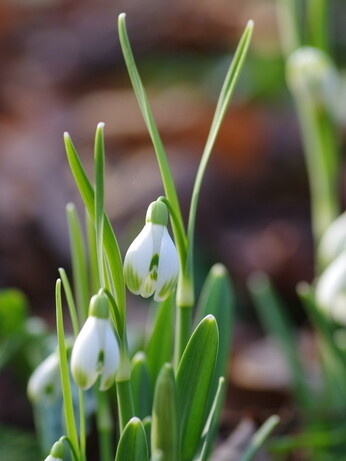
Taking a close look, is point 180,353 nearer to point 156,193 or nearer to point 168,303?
point 168,303

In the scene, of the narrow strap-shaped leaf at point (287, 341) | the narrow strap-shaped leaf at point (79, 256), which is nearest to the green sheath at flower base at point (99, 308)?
the narrow strap-shaped leaf at point (79, 256)

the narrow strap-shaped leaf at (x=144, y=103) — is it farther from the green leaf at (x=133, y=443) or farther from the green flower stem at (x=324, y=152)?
the green flower stem at (x=324, y=152)

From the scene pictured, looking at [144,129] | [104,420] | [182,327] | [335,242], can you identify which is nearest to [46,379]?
[104,420]

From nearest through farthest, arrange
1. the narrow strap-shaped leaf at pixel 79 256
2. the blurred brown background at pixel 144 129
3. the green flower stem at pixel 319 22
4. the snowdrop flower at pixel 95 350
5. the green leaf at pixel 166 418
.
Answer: the snowdrop flower at pixel 95 350 → the green leaf at pixel 166 418 → the narrow strap-shaped leaf at pixel 79 256 → the green flower stem at pixel 319 22 → the blurred brown background at pixel 144 129

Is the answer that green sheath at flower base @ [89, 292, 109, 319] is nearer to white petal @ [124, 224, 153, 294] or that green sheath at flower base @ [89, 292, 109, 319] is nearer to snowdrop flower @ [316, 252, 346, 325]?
white petal @ [124, 224, 153, 294]

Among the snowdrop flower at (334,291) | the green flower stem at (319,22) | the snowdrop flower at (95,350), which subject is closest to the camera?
the snowdrop flower at (95,350)

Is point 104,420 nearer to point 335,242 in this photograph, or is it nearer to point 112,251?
point 112,251
